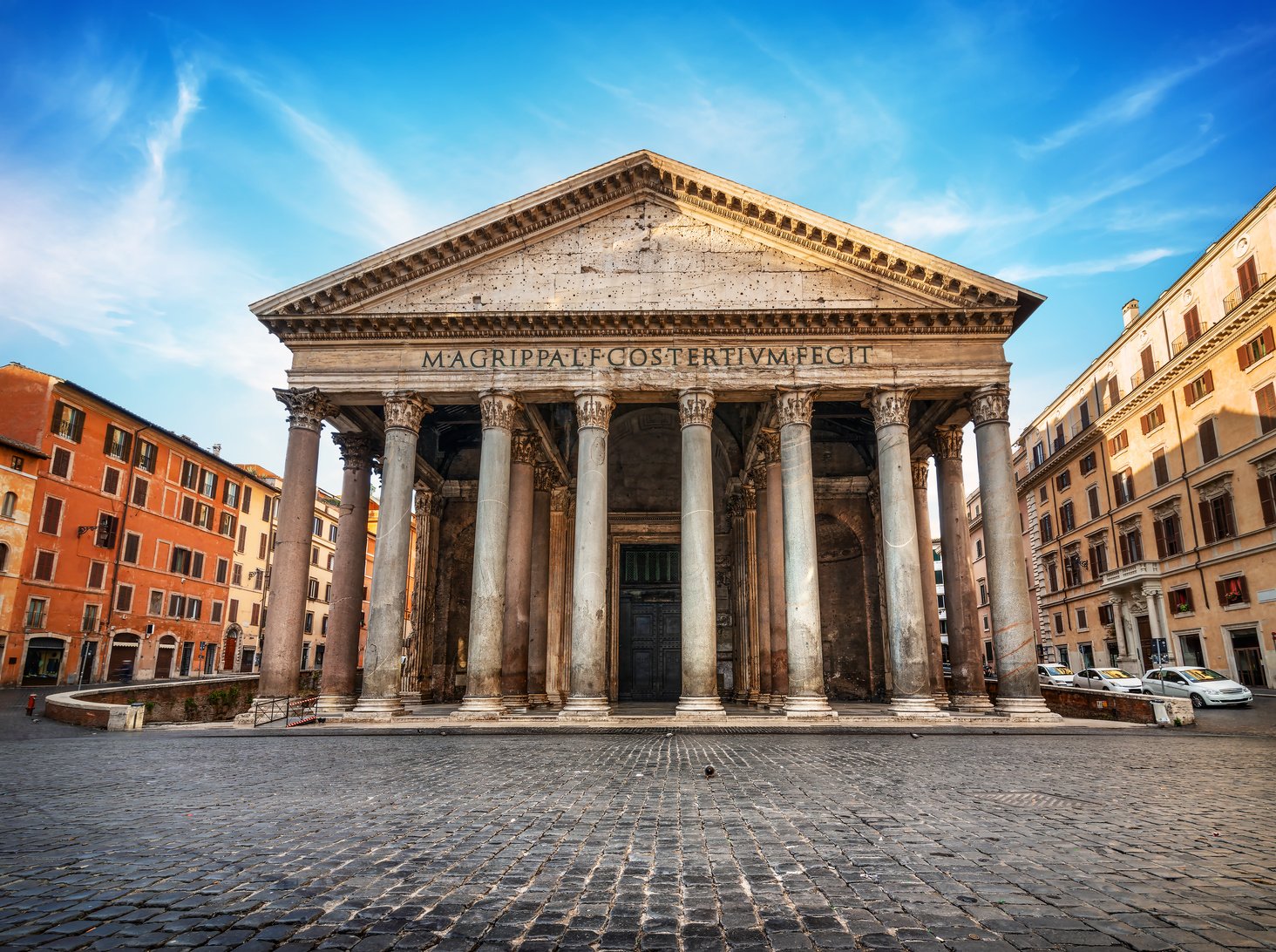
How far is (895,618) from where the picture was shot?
53.9 feet

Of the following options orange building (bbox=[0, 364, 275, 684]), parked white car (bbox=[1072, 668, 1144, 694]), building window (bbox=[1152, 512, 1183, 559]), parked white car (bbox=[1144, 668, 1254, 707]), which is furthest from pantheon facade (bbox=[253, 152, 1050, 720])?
building window (bbox=[1152, 512, 1183, 559])

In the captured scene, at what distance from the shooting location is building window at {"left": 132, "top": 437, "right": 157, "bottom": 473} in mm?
34875

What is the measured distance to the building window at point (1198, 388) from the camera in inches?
1133

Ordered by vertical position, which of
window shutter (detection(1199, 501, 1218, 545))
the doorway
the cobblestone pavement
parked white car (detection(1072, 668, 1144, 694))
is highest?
window shutter (detection(1199, 501, 1218, 545))

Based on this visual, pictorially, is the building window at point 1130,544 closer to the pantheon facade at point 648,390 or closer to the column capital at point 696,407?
the pantheon facade at point 648,390

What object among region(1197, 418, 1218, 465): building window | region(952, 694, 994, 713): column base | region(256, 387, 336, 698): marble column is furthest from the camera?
region(1197, 418, 1218, 465): building window

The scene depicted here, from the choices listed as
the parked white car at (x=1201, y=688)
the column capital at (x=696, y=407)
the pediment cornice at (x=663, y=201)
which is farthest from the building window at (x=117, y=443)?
the parked white car at (x=1201, y=688)

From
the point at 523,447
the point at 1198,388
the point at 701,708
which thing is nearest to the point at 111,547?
the point at 523,447

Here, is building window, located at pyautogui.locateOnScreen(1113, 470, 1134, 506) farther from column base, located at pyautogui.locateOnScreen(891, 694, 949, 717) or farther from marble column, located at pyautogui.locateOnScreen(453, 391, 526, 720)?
marble column, located at pyautogui.locateOnScreen(453, 391, 526, 720)

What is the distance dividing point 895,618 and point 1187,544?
69.7 ft

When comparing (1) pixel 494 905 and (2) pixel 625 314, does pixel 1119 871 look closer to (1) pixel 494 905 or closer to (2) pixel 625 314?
(1) pixel 494 905

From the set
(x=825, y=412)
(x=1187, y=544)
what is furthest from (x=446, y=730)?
(x=1187, y=544)

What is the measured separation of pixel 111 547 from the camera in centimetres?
3334

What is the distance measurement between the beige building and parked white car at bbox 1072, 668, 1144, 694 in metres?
0.90
